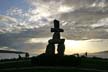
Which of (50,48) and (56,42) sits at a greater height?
(56,42)

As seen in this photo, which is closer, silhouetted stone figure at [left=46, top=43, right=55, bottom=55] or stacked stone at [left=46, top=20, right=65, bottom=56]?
stacked stone at [left=46, top=20, right=65, bottom=56]

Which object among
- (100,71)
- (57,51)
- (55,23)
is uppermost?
(55,23)

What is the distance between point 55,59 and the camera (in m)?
42.3

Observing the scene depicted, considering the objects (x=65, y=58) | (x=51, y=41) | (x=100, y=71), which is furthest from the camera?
(x=51, y=41)

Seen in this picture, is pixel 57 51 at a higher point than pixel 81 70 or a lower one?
higher

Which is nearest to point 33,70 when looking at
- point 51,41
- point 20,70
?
point 20,70

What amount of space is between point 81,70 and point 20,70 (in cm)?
725

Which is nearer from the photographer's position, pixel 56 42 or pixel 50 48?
pixel 56 42

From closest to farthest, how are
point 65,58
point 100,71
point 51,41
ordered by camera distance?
1. point 100,71
2. point 65,58
3. point 51,41

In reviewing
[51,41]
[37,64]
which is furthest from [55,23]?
[37,64]

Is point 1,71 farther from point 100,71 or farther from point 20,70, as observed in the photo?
point 100,71

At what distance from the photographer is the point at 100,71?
3709 centimetres

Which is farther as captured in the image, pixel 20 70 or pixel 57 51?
pixel 57 51

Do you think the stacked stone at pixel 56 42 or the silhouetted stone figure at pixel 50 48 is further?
the silhouetted stone figure at pixel 50 48
